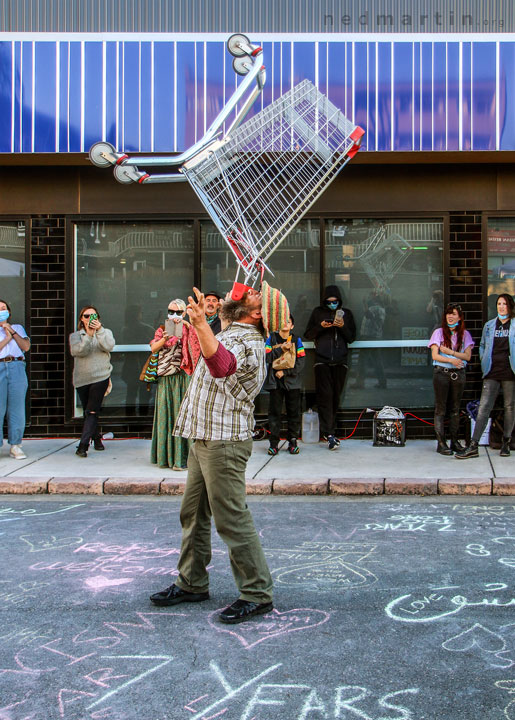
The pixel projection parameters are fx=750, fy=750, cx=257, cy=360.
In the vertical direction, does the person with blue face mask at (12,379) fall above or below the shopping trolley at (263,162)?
below

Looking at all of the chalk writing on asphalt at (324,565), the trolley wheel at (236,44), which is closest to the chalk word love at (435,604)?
the chalk writing on asphalt at (324,565)

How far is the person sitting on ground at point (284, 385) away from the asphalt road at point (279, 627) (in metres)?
2.79

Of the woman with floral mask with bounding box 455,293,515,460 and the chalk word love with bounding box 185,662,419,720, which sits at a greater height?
the woman with floral mask with bounding box 455,293,515,460

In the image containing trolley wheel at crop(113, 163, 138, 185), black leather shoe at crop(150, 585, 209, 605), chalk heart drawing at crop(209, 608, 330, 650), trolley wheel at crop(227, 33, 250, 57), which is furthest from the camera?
trolley wheel at crop(113, 163, 138, 185)

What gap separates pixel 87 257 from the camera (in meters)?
10.4

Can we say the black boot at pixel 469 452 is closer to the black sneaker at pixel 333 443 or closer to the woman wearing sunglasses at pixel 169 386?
the black sneaker at pixel 333 443

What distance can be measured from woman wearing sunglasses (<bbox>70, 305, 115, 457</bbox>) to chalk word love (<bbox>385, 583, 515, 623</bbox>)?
5435mm

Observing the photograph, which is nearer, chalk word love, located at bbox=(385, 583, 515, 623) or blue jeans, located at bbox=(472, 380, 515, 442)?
chalk word love, located at bbox=(385, 583, 515, 623)

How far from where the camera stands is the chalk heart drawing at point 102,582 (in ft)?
15.3

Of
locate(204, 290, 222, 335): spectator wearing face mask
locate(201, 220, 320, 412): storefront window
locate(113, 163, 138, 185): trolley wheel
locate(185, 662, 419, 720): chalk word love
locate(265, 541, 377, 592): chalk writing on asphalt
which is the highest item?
locate(113, 163, 138, 185): trolley wheel

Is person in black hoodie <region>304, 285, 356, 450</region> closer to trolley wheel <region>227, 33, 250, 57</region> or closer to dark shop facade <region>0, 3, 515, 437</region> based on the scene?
dark shop facade <region>0, 3, 515, 437</region>

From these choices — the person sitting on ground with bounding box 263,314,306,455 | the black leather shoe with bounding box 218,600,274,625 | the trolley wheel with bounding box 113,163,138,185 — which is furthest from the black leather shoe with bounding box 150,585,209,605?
the person sitting on ground with bounding box 263,314,306,455

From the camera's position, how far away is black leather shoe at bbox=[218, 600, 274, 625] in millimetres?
4047

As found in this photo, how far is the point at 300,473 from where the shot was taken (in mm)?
8000
